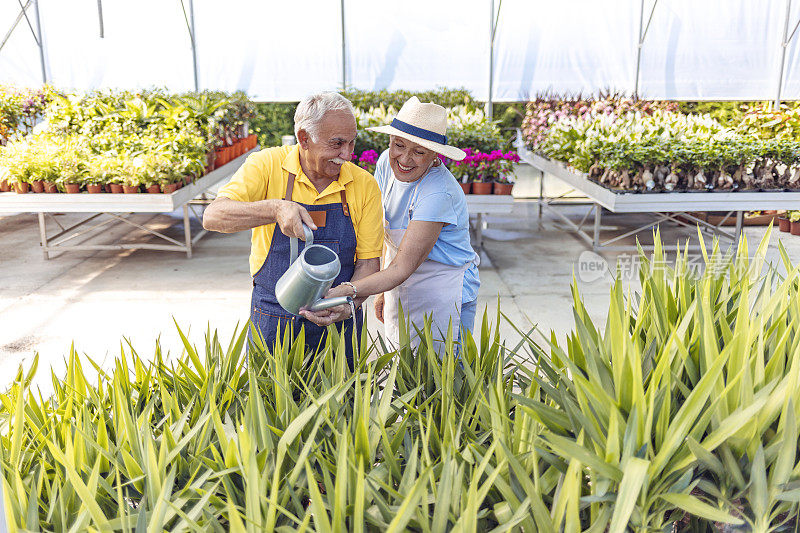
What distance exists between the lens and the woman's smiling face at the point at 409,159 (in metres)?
2.07

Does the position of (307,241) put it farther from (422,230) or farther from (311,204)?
(422,230)

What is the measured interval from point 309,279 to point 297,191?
0.41 meters

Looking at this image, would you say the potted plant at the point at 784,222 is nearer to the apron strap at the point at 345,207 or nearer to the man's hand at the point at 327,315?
the apron strap at the point at 345,207

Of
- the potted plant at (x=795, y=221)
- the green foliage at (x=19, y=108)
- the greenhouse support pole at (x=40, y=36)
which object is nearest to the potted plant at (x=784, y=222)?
the potted plant at (x=795, y=221)

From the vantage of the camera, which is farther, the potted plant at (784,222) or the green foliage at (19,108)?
the green foliage at (19,108)

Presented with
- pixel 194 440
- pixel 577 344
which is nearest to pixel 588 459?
pixel 577 344

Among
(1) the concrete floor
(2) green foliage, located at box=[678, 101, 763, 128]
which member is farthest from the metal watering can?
(2) green foliage, located at box=[678, 101, 763, 128]

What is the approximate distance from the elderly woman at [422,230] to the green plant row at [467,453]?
0.62 metres

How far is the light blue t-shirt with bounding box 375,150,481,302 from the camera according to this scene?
2.05 metres

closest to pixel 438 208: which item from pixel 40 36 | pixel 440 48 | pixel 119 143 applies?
pixel 119 143

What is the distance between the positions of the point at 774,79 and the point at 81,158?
8628 mm

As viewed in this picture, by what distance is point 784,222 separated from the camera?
6691 millimetres

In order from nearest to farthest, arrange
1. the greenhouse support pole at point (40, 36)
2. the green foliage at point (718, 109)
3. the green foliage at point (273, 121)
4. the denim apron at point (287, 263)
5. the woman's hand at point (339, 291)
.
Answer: the woman's hand at point (339, 291)
the denim apron at point (287, 263)
the greenhouse support pole at point (40, 36)
the green foliage at point (718, 109)
the green foliage at point (273, 121)

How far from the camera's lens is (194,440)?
1263mm
